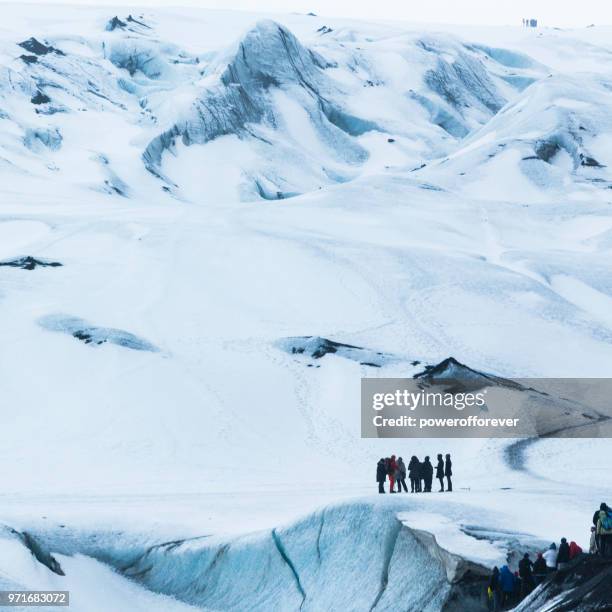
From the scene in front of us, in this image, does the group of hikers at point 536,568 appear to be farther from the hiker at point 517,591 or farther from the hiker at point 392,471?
the hiker at point 392,471

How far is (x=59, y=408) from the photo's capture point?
41.4m

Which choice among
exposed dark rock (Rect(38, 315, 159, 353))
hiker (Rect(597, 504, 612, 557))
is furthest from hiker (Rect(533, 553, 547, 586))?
exposed dark rock (Rect(38, 315, 159, 353))

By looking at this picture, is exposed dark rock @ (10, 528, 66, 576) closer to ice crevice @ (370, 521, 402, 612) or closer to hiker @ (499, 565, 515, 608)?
ice crevice @ (370, 521, 402, 612)

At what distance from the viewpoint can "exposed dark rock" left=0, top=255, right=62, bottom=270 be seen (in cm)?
5403

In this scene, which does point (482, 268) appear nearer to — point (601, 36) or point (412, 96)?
point (412, 96)

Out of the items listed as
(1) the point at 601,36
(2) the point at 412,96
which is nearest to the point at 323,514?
(2) the point at 412,96

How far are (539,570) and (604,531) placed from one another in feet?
3.99

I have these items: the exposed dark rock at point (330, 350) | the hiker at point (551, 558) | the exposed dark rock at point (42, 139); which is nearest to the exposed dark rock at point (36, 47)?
the exposed dark rock at point (42, 139)

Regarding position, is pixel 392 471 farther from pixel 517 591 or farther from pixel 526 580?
pixel 526 580

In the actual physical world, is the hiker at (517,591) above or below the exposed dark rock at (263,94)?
above

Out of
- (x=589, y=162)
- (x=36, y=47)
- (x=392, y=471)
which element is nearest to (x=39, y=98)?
(x=36, y=47)

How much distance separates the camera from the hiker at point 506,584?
17.6 meters

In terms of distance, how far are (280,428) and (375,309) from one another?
503 inches

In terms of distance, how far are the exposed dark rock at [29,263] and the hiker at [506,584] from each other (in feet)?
132
